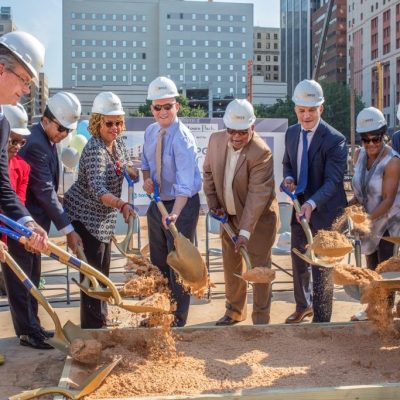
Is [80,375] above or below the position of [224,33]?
below

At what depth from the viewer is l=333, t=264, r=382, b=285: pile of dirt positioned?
14.7 ft

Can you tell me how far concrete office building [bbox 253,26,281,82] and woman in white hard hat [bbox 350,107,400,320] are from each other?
136 m

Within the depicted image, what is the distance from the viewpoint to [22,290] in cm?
497

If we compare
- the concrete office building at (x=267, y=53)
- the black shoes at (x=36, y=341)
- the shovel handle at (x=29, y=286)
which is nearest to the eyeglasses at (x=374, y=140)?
the shovel handle at (x=29, y=286)

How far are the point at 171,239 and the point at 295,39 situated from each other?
121 metres

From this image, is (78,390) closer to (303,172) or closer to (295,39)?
(303,172)

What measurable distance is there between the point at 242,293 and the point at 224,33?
119682 mm

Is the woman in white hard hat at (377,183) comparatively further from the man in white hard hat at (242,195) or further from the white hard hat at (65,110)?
the white hard hat at (65,110)

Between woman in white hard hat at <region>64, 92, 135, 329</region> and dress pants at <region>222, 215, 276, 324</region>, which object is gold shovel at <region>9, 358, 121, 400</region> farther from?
dress pants at <region>222, 215, 276, 324</region>

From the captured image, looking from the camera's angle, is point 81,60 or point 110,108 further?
point 81,60

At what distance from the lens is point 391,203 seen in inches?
207

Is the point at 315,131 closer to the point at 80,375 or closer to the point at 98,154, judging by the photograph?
the point at 98,154

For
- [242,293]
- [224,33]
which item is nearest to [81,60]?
[224,33]

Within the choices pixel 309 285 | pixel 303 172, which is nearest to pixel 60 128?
pixel 303 172
